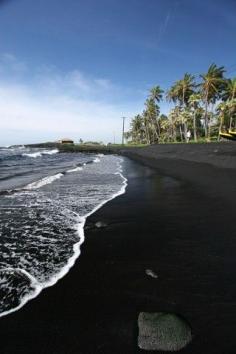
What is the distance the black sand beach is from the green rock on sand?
0.08m

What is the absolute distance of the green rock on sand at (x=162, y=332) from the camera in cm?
279

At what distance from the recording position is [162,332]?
296 centimetres

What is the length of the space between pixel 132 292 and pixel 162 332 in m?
0.92

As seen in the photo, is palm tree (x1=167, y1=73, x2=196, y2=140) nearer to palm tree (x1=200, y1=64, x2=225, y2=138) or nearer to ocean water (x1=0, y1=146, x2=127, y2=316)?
palm tree (x1=200, y1=64, x2=225, y2=138)

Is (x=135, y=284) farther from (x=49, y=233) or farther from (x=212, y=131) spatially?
(x=212, y=131)

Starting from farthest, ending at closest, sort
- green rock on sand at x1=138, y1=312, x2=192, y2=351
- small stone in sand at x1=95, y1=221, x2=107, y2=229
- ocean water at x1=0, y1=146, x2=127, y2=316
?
small stone in sand at x1=95, y1=221, x2=107, y2=229 < ocean water at x1=0, y1=146, x2=127, y2=316 < green rock on sand at x1=138, y1=312, x2=192, y2=351

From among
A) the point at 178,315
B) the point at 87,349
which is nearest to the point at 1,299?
the point at 87,349

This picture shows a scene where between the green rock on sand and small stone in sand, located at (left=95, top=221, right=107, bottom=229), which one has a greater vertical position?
the green rock on sand

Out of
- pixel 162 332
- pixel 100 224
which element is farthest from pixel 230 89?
pixel 162 332

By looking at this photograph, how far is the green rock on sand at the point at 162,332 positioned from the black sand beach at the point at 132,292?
0.08 m

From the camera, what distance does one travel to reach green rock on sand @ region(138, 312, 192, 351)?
279 centimetres

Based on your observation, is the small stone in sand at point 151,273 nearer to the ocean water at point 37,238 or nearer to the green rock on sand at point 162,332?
the green rock on sand at point 162,332

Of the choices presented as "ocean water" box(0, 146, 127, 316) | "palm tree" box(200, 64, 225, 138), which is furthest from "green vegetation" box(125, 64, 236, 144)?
"ocean water" box(0, 146, 127, 316)

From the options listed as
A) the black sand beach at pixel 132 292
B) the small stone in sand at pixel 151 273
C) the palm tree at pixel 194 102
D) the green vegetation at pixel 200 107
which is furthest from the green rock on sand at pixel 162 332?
the palm tree at pixel 194 102
